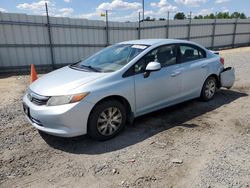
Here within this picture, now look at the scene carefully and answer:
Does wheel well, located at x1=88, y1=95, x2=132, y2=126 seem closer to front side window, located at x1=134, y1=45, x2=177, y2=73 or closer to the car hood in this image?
the car hood

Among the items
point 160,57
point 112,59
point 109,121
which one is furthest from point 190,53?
point 109,121

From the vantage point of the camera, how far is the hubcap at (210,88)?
5.30m

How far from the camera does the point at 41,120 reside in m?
3.30

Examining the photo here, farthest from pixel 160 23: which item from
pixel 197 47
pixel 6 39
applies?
pixel 197 47

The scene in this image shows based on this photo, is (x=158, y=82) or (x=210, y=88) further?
(x=210, y=88)

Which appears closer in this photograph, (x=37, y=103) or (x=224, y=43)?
(x=37, y=103)

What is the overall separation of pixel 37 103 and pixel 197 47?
3.59 meters

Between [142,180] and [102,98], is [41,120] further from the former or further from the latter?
[142,180]

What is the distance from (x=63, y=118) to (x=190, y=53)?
3.10 metres

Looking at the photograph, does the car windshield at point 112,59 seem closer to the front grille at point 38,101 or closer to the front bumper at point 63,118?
the front bumper at point 63,118

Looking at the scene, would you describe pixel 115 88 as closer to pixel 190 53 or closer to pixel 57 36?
pixel 190 53

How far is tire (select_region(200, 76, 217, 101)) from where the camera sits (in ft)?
17.2

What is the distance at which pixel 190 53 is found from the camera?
4883 mm

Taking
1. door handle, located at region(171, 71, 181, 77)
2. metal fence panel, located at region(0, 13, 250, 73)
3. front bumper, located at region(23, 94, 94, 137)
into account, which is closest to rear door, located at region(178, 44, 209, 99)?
door handle, located at region(171, 71, 181, 77)
